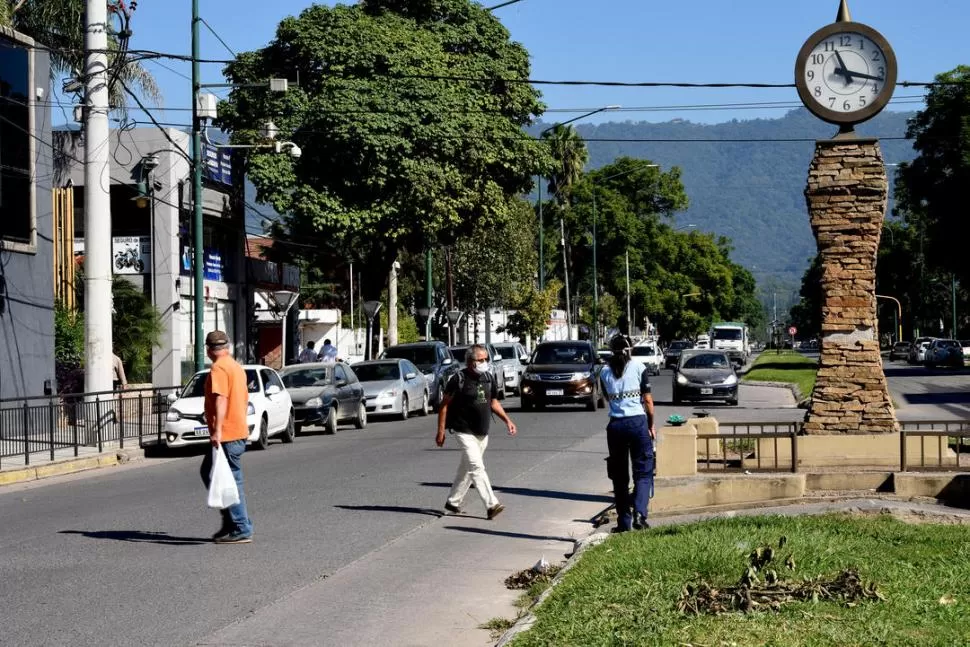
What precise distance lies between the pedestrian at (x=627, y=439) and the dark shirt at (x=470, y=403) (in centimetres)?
182

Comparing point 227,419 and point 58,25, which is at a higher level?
point 58,25

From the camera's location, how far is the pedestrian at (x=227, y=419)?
11.6 metres

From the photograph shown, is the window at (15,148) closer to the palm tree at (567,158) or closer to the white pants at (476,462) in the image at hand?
the white pants at (476,462)

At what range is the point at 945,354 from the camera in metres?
70.2

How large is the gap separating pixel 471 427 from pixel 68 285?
20893 mm

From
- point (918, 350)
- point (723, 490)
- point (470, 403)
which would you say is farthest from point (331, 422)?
point (918, 350)

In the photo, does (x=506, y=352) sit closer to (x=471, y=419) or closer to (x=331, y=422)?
(x=331, y=422)

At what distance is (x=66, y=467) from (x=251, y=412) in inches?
146

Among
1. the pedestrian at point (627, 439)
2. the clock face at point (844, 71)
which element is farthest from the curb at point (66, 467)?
the clock face at point (844, 71)

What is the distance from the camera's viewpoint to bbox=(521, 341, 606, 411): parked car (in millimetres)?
32438

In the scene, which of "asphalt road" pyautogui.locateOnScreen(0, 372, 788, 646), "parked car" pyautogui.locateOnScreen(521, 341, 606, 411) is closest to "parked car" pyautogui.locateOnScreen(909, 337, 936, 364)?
"parked car" pyautogui.locateOnScreen(521, 341, 606, 411)

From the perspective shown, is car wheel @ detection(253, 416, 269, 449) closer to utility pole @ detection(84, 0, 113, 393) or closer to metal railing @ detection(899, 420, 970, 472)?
utility pole @ detection(84, 0, 113, 393)

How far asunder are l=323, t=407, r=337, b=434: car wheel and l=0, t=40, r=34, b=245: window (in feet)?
23.5

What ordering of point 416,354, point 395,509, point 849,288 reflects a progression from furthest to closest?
point 416,354 < point 849,288 < point 395,509
